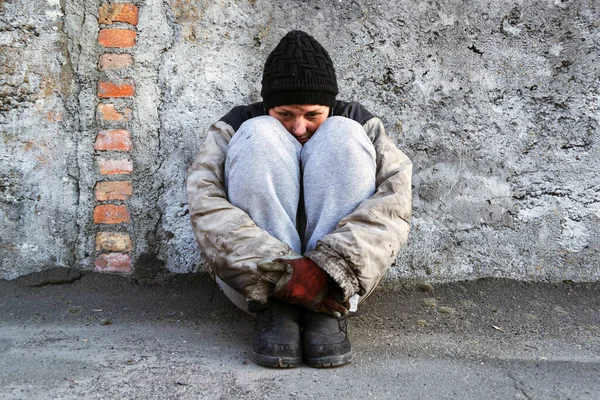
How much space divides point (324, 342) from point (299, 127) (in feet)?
2.51

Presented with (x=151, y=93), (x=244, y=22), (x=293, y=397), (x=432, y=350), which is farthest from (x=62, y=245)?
(x=432, y=350)

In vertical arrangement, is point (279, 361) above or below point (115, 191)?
below

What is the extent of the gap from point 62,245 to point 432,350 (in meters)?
1.52

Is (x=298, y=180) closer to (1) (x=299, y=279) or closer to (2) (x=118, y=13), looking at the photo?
(1) (x=299, y=279)

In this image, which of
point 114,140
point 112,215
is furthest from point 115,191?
point 114,140

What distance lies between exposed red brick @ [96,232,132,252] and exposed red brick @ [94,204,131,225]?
50mm

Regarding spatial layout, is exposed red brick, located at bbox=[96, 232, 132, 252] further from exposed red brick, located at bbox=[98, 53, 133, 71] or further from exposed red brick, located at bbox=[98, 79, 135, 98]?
exposed red brick, located at bbox=[98, 53, 133, 71]

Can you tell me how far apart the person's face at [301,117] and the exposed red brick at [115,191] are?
2.37 feet

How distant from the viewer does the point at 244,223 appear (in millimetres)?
1730

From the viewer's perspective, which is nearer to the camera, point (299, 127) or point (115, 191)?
point (299, 127)

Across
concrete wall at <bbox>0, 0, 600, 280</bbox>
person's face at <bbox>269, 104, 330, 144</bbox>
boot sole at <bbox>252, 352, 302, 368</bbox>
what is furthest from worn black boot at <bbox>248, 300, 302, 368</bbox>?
concrete wall at <bbox>0, 0, 600, 280</bbox>

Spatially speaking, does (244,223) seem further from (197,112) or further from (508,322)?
(508,322)

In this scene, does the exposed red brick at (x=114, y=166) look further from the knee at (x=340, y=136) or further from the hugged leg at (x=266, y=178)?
the knee at (x=340, y=136)

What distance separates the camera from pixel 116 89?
2.38 meters
